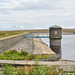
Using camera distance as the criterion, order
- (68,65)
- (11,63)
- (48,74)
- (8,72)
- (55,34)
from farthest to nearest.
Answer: (55,34) < (11,63) < (68,65) < (8,72) < (48,74)

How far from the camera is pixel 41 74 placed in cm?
401

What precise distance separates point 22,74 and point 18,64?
1579 millimetres

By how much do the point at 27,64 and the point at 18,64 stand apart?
0.45 meters

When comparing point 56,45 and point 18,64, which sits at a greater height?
point 18,64

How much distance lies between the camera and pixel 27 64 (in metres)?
5.29

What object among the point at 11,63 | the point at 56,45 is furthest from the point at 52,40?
the point at 11,63

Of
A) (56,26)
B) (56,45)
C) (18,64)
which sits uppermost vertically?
(56,26)

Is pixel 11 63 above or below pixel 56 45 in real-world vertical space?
above

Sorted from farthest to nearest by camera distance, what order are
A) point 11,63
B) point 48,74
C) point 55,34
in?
point 55,34 → point 11,63 → point 48,74

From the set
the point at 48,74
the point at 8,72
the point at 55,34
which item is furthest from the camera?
the point at 55,34

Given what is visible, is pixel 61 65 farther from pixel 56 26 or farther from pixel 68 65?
pixel 56 26

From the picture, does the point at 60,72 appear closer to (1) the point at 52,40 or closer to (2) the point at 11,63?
(2) the point at 11,63

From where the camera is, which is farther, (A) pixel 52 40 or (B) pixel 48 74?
(A) pixel 52 40

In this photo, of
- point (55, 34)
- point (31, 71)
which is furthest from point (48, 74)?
point (55, 34)
